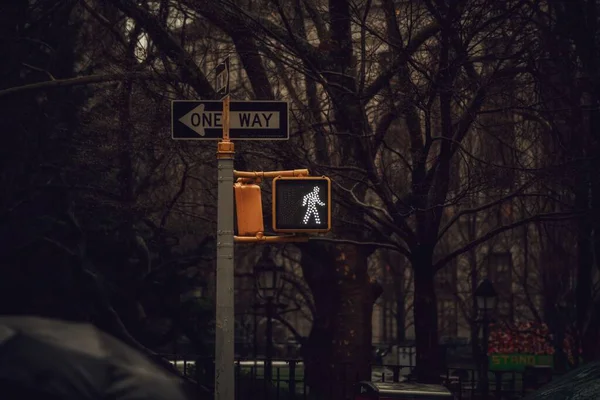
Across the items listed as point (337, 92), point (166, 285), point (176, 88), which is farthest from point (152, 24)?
point (166, 285)

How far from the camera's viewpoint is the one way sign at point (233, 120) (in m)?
10.3

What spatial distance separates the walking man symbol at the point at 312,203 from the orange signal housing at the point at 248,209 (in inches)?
19.9

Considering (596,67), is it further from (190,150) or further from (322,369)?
(322,369)

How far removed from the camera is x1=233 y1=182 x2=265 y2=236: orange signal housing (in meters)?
10.4

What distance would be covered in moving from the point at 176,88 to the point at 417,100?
3853 mm

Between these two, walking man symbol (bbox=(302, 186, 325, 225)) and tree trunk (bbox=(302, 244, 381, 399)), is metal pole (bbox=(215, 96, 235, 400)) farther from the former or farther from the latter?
tree trunk (bbox=(302, 244, 381, 399))

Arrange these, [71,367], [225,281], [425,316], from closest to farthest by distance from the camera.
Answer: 1. [71,367]
2. [225,281]
3. [425,316]

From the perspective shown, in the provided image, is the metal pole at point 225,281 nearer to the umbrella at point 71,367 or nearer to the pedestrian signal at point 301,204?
the pedestrian signal at point 301,204

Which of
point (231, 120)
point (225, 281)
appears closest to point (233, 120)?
point (231, 120)

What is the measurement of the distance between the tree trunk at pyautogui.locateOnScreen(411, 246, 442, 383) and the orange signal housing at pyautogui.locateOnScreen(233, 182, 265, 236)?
782 cm

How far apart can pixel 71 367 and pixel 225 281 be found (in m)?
3.57

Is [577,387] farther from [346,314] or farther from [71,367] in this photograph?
[346,314]

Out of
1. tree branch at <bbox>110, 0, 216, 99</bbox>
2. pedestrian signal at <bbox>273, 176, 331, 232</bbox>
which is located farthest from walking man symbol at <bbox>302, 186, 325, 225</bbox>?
tree branch at <bbox>110, 0, 216, 99</bbox>

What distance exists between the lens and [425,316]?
18.5m
